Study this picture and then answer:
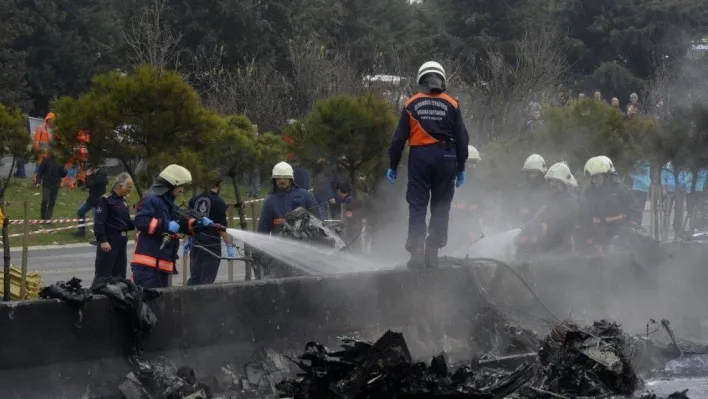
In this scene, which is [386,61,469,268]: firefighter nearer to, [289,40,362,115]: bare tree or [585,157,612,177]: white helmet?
[585,157,612,177]: white helmet

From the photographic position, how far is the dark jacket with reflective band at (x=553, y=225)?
1255 cm

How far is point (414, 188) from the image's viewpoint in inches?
389

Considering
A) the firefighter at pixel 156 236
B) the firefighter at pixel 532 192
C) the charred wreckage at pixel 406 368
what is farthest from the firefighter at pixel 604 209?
the firefighter at pixel 156 236

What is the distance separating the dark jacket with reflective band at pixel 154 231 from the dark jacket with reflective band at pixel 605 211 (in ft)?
14.7

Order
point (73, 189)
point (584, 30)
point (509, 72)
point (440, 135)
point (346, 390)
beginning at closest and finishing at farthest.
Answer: point (346, 390) < point (440, 135) < point (73, 189) < point (509, 72) < point (584, 30)

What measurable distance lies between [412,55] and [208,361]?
104 ft

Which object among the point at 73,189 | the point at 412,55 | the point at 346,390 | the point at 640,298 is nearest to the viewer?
the point at 346,390

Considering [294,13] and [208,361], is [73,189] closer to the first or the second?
[294,13]

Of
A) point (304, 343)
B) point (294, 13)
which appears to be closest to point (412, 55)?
point (294, 13)

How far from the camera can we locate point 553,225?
496 inches

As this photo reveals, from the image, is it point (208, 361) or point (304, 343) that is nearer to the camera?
point (208, 361)

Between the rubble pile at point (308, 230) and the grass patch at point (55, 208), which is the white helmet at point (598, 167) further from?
the grass patch at point (55, 208)

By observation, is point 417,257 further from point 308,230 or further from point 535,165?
point 535,165

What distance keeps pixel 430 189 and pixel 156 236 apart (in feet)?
8.44
